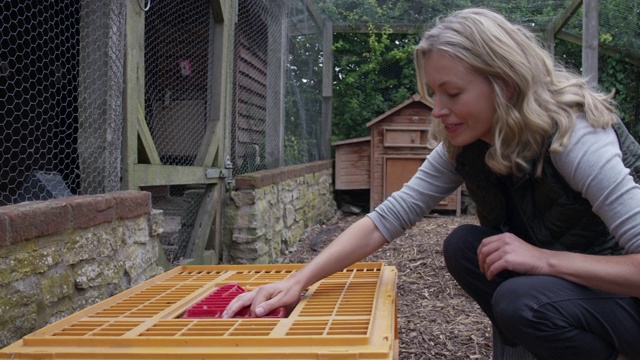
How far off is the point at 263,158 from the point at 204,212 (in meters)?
1.41

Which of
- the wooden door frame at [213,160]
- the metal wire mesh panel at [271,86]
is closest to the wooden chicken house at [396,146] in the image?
the metal wire mesh panel at [271,86]

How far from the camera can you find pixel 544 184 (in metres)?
1.46

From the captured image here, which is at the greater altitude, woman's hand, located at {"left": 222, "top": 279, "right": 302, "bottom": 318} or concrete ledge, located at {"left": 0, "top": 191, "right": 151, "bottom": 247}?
concrete ledge, located at {"left": 0, "top": 191, "right": 151, "bottom": 247}

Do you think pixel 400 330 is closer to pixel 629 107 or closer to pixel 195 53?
pixel 195 53

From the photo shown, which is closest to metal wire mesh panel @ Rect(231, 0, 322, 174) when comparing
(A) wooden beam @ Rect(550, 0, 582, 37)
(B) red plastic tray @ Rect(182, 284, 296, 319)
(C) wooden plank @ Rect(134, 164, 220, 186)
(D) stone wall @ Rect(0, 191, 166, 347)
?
(C) wooden plank @ Rect(134, 164, 220, 186)

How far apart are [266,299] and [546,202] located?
687 millimetres

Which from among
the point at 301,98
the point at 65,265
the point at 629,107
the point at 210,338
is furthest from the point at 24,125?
the point at 629,107

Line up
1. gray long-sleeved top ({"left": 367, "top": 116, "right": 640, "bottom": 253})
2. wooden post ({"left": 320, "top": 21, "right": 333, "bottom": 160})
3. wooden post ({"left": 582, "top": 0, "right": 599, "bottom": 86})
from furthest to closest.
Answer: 1. wooden post ({"left": 320, "top": 21, "right": 333, "bottom": 160})
2. wooden post ({"left": 582, "top": 0, "right": 599, "bottom": 86})
3. gray long-sleeved top ({"left": 367, "top": 116, "right": 640, "bottom": 253})

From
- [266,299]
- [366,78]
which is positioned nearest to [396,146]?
[366,78]

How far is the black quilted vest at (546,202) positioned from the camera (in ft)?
4.73

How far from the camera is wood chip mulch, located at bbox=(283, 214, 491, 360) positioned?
2643 millimetres

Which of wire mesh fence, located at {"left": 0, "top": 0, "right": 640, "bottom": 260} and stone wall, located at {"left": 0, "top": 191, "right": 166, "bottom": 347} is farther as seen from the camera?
wire mesh fence, located at {"left": 0, "top": 0, "right": 640, "bottom": 260}

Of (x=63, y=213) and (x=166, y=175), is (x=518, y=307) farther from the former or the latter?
(x=166, y=175)

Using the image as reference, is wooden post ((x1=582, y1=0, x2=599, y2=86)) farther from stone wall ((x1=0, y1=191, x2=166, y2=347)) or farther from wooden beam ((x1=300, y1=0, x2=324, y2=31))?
stone wall ((x1=0, y1=191, x2=166, y2=347))
